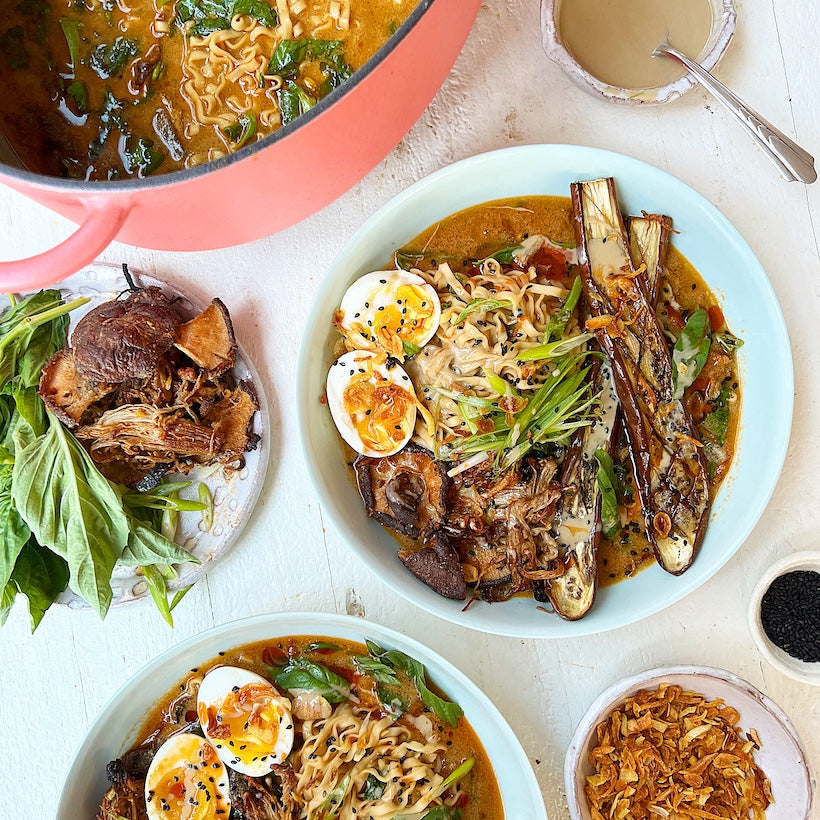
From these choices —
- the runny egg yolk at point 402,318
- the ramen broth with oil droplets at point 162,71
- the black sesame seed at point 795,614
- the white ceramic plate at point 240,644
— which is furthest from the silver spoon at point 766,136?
the white ceramic plate at point 240,644

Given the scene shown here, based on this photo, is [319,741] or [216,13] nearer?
[216,13]

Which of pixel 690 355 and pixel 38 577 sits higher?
pixel 690 355

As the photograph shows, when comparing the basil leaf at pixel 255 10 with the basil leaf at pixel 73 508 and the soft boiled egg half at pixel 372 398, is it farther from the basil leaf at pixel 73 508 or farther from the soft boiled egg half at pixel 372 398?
the basil leaf at pixel 73 508

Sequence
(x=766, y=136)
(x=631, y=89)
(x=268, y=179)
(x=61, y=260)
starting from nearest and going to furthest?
(x=61, y=260), (x=268, y=179), (x=766, y=136), (x=631, y=89)

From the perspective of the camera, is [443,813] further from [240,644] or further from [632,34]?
[632,34]

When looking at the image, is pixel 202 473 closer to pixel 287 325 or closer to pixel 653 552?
pixel 287 325

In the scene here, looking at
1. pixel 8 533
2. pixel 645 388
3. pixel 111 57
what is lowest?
pixel 8 533

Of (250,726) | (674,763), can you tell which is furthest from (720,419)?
(250,726)
